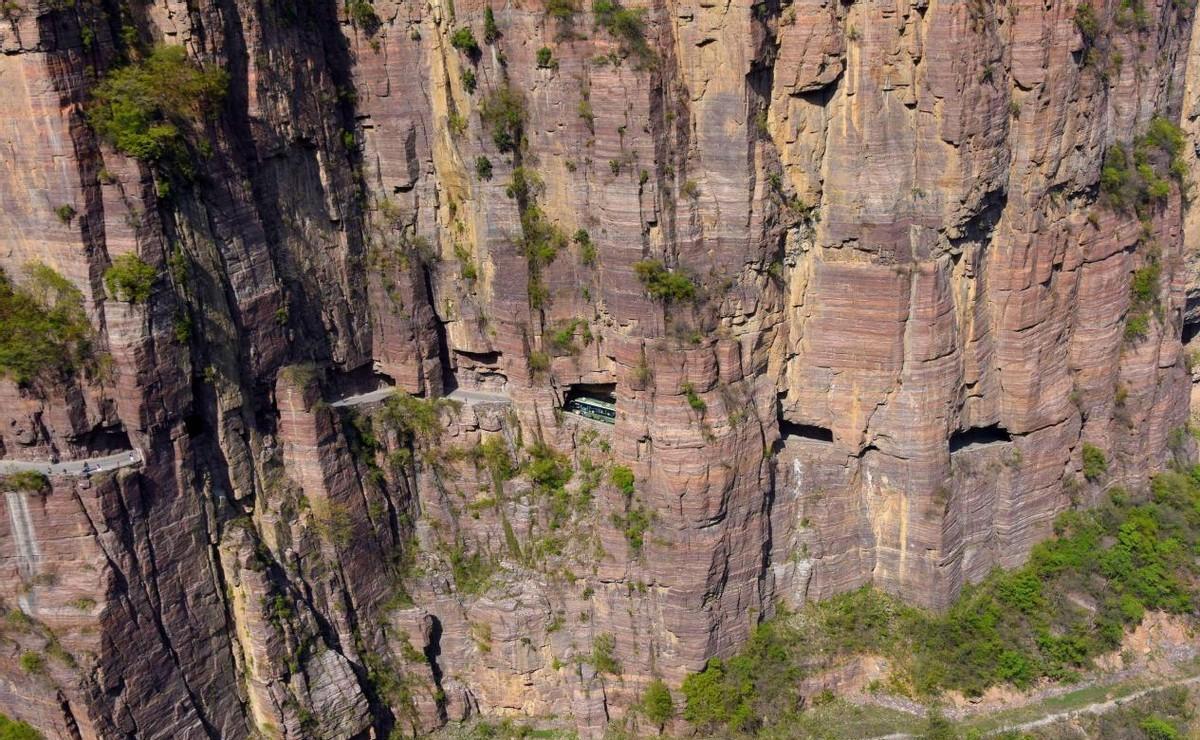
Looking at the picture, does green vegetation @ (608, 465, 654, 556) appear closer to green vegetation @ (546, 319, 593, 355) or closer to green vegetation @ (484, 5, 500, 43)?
green vegetation @ (546, 319, 593, 355)

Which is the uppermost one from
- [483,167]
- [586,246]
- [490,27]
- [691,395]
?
[490,27]

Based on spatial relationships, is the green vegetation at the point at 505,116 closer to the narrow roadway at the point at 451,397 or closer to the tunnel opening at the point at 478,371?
the tunnel opening at the point at 478,371

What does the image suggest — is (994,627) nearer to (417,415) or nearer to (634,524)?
(634,524)

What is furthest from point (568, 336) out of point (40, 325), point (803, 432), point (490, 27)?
point (40, 325)

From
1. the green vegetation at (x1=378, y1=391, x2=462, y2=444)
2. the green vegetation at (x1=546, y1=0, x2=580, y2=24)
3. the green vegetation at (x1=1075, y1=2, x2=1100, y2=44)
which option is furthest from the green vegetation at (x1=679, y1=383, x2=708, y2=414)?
the green vegetation at (x1=1075, y1=2, x2=1100, y2=44)

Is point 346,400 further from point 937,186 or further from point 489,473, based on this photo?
point 937,186

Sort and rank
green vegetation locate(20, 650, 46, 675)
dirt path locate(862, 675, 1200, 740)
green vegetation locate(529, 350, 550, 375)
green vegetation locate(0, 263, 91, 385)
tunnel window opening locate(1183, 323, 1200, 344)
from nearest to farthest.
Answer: green vegetation locate(0, 263, 91, 385) < green vegetation locate(20, 650, 46, 675) < dirt path locate(862, 675, 1200, 740) < green vegetation locate(529, 350, 550, 375) < tunnel window opening locate(1183, 323, 1200, 344)

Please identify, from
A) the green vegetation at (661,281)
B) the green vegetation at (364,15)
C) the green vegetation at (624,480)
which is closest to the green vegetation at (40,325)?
the green vegetation at (364,15)
